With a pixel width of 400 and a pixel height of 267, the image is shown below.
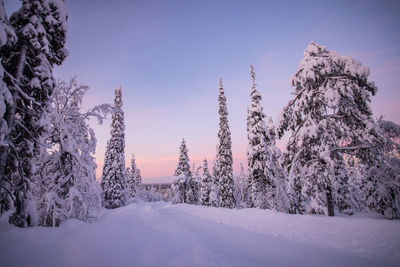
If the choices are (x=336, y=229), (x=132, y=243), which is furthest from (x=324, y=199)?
Result: (x=132, y=243)

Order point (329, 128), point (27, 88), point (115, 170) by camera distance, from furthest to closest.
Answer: point (115, 170)
point (329, 128)
point (27, 88)

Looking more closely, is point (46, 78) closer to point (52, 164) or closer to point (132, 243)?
point (52, 164)

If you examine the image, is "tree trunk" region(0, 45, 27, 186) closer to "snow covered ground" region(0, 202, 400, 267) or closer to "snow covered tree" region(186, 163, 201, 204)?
"snow covered ground" region(0, 202, 400, 267)

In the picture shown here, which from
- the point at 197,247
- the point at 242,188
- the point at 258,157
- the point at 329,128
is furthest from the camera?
the point at 242,188

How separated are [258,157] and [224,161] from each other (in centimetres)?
713

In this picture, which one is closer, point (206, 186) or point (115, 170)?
point (115, 170)

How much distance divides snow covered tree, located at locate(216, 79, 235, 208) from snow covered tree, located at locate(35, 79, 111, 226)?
20280 millimetres

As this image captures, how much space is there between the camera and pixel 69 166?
9031 millimetres

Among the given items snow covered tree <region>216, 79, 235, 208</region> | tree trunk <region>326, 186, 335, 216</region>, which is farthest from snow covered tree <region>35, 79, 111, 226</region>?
snow covered tree <region>216, 79, 235, 208</region>

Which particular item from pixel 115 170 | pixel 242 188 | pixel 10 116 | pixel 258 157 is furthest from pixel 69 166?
pixel 242 188

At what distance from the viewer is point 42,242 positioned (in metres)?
5.02

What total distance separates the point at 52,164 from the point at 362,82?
16.2 m

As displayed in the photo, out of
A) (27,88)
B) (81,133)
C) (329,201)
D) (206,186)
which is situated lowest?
(206,186)

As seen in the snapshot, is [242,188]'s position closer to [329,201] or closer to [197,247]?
[329,201]
